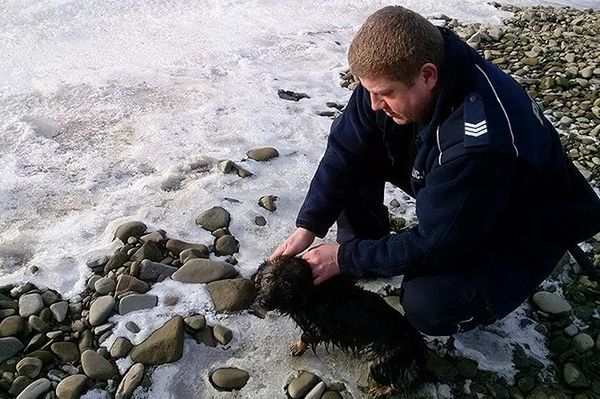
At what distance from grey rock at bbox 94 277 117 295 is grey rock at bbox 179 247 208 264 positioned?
45cm

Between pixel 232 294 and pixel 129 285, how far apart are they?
2.06ft

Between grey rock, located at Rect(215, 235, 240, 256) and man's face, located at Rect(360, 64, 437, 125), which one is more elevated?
man's face, located at Rect(360, 64, 437, 125)

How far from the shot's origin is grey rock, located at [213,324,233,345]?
3.34m

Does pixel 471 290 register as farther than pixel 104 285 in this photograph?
No

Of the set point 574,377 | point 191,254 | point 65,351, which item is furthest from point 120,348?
point 574,377

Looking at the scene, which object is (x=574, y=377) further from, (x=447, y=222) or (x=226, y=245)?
(x=226, y=245)

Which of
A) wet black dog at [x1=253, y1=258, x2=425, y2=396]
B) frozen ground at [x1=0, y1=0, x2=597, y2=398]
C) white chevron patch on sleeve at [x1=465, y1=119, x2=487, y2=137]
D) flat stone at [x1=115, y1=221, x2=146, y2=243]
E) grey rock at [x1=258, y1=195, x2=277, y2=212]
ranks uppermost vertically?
white chevron patch on sleeve at [x1=465, y1=119, x2=487, y2=137]

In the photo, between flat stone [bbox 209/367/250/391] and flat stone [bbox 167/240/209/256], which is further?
flat stone [bbox 167/240/209/256]

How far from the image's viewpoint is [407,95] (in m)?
2.61

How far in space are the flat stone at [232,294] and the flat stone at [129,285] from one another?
390 mm

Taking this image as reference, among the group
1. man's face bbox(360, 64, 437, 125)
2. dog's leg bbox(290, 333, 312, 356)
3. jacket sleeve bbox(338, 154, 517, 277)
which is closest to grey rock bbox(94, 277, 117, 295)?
dog's leg bbox(290, 333, 312, 356)

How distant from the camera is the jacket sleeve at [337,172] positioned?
129 inches

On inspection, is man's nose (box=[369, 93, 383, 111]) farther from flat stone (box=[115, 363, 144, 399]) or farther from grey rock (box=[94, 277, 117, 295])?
grey rock (box=[94, 277, 117, 295])

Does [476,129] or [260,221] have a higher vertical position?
[476,129]
